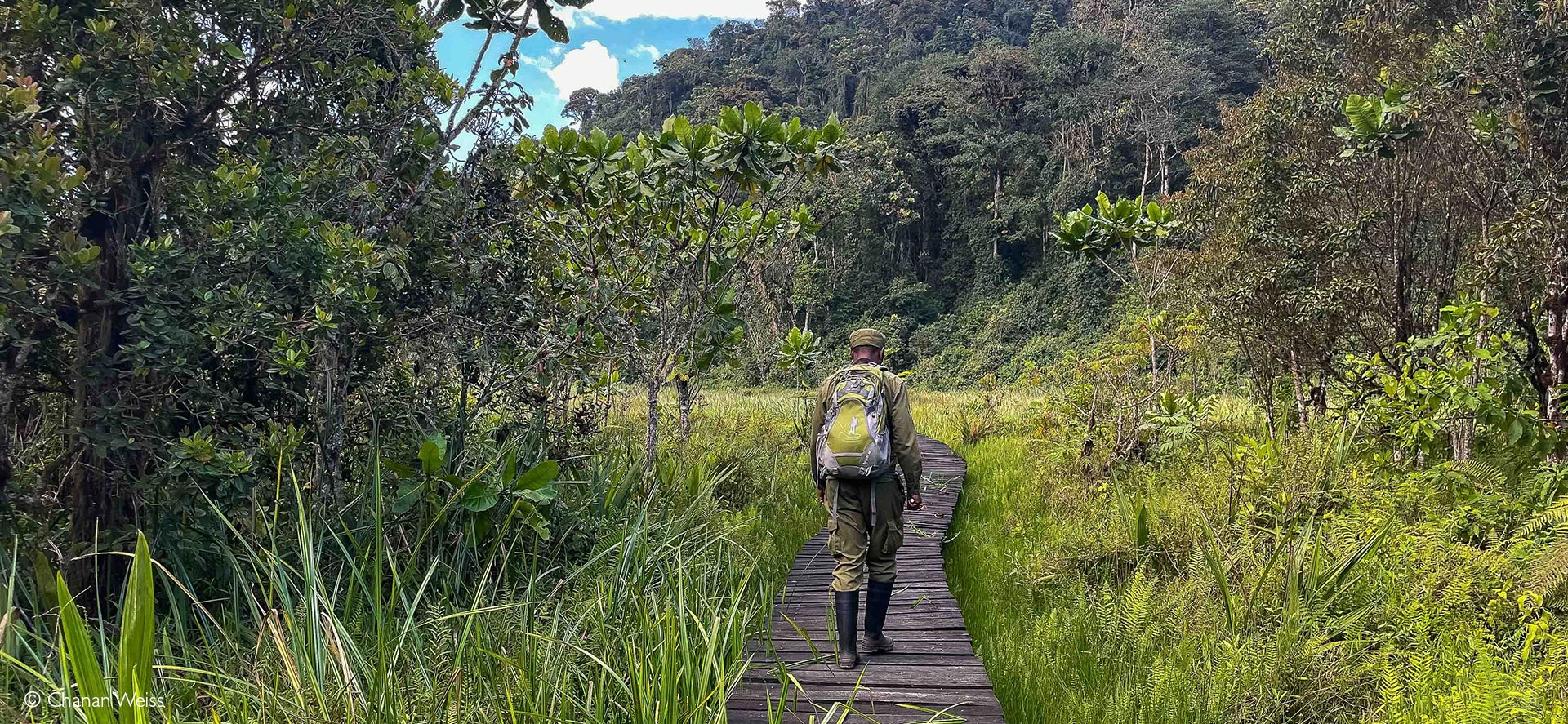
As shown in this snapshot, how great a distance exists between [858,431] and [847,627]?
33.2 inches

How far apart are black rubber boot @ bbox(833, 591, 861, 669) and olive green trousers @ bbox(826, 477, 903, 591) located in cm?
15

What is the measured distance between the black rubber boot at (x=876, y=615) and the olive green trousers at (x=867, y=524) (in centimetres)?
4

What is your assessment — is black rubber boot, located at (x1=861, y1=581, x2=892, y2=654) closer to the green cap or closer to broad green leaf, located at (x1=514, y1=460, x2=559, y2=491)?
the green cap

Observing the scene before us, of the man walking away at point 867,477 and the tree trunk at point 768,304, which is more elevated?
the tree trunk at point 768,304

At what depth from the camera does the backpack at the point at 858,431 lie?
330cm

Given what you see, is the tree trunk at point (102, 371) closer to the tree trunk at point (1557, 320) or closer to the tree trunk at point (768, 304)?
the tree trunk at point (1557, 320)

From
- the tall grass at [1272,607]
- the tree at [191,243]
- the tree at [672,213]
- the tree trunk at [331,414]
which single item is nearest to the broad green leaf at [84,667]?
the tree at [191,243]

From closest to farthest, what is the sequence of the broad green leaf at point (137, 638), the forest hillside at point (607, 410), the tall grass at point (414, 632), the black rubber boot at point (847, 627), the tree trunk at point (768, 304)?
the broad green leaf at point (137, 638), the tall grass at point (414, 632), the forest hillside at point (607, 410), the black rubber boot at point (847, 627), the tree trunk at point (768, 304)

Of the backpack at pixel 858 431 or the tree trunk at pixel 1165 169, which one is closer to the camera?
the backpack at pixel 858 431

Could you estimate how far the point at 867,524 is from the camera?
3443mm

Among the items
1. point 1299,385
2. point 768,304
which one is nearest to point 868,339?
point 1299,385

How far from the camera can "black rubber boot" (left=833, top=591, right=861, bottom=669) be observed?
10.6 ft

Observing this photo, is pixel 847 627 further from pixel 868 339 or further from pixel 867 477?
pixel 868 339

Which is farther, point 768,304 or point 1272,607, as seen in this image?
point 768,304
